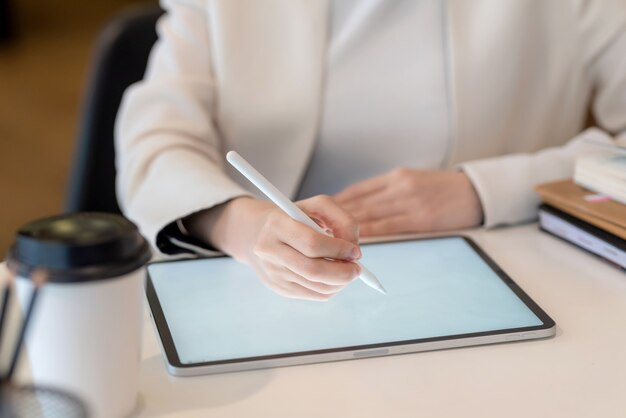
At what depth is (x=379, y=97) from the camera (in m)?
1.04

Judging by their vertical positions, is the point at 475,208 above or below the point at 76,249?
below

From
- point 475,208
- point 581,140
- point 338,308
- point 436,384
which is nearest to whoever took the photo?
point 436,384

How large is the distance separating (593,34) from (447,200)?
1.18 ft

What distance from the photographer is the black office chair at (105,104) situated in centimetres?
112

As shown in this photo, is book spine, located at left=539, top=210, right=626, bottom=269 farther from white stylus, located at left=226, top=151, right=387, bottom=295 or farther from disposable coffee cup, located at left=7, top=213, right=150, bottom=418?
disposable coffee cup, located at left=7, top=213, right=150, bottom=418

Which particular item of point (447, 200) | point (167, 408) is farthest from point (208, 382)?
point (447, 200)

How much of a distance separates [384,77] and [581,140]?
0.24 meters

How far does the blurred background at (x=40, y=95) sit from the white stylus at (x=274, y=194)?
1621 mm

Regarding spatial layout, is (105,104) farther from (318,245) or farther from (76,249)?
(76,249)

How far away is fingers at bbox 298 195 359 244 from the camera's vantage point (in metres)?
0.67

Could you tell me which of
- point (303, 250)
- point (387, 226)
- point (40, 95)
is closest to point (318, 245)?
point (303, 250)

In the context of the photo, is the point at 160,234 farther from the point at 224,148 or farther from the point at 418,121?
the point at 418,121

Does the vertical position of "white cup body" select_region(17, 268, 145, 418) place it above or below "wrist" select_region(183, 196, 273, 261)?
above

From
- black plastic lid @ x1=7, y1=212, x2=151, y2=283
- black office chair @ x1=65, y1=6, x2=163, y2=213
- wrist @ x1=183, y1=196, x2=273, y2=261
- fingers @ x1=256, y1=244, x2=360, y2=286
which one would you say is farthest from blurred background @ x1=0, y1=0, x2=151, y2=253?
black plastic lid @ x1=7, y1=212, x2=151, y2=283
